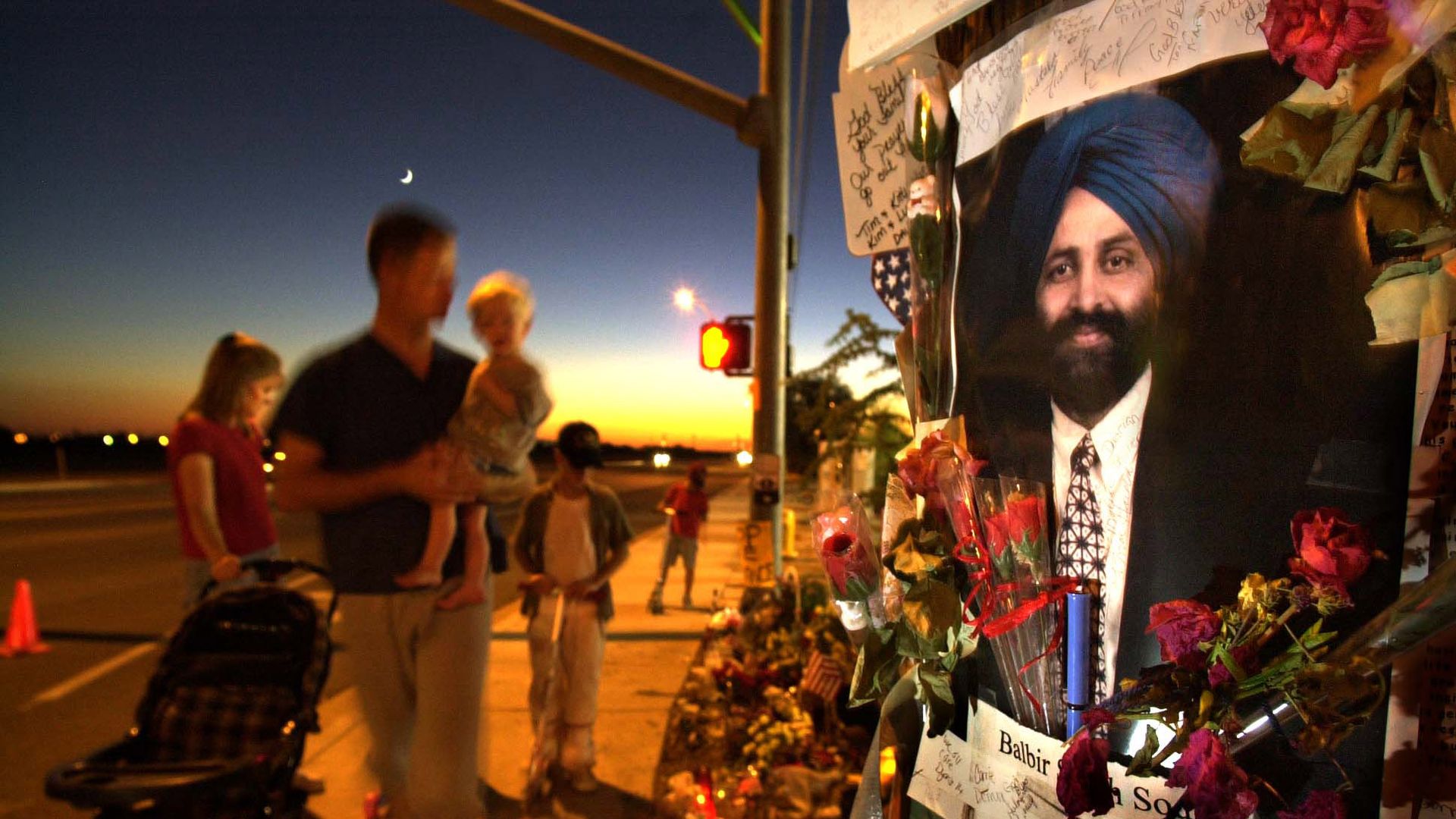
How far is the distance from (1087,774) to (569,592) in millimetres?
3370

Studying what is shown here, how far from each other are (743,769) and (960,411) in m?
3.07

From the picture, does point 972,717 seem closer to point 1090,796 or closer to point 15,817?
point 1090,796

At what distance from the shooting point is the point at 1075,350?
1.41m

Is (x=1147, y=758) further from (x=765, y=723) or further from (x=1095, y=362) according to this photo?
(x=765, y=723)

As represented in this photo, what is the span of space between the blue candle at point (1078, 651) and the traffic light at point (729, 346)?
5295 millimetres

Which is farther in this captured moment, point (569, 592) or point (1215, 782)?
point (569, 592)

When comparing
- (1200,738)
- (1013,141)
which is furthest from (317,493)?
(1200,738)

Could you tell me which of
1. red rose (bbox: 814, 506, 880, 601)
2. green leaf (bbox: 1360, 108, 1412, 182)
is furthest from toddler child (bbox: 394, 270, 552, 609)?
green leaf (bbox: 1360, 108, 1412, 182)

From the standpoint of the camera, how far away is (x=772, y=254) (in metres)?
5.98

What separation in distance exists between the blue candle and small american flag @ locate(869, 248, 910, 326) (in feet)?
3.63

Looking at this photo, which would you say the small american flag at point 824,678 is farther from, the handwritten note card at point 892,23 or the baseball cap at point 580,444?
the handwritten note card at point 892,23

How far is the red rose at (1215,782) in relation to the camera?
3.50ft

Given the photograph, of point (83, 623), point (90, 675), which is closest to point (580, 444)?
point (90, 675)

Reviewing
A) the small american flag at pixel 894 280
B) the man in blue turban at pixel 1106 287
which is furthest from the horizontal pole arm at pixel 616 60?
the man in blue turban at pixel 1106 287
